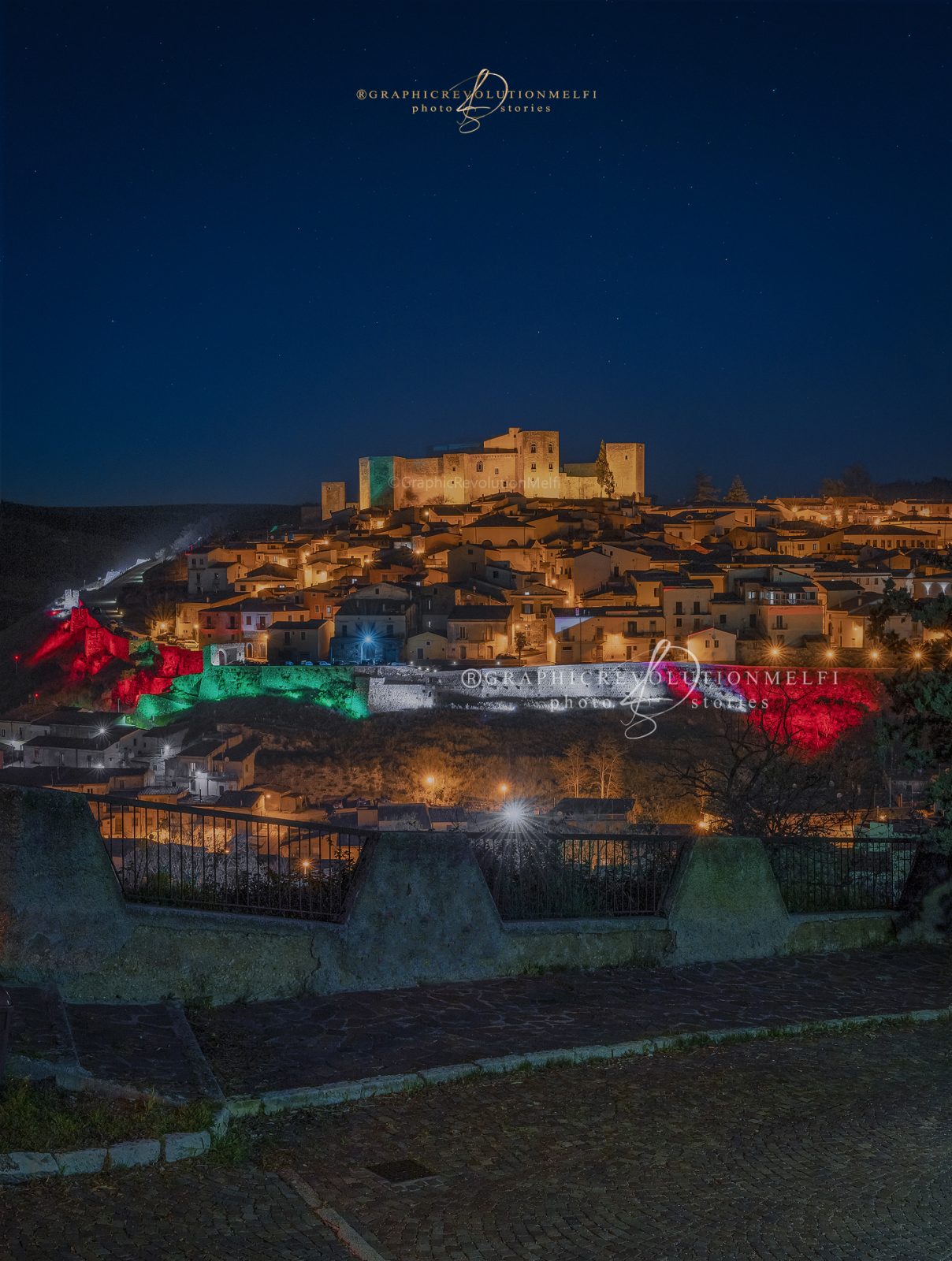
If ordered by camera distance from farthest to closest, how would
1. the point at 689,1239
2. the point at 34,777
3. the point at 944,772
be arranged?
the point at 34,777
the point at 944,772
the point at 689,1239

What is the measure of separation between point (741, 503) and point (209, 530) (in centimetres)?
5110

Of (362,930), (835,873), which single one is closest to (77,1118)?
(362,930)

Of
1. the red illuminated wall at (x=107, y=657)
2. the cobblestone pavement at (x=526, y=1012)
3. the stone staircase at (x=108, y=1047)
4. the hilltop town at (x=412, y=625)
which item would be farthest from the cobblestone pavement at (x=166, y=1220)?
the red illuminated wall at (x=107, y=657)

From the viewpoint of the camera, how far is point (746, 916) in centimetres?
869

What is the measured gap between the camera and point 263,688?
44.2 m

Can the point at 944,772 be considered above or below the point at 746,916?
above

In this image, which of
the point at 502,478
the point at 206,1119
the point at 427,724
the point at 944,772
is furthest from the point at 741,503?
the point at 206,1119

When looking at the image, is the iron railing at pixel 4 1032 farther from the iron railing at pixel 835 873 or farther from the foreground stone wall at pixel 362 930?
the iron railing at pixel 835 873

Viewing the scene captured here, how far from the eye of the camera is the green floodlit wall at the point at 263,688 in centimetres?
4259

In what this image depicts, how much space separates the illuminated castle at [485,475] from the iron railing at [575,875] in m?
71.4

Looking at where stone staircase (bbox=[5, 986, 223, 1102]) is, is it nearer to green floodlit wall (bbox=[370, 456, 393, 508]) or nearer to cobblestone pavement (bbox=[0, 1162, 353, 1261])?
cobblestone pavement (bbox=[0, 1162, 353, 1261])

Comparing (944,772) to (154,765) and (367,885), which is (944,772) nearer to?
(367,885)
